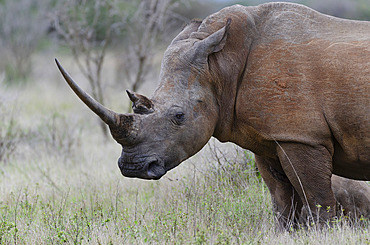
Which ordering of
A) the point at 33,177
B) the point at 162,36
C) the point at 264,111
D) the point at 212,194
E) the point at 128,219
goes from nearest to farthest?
the point at 264,111 → the point at 128,219 → the point at 212,194 → the point at 33,177 → the point at 162,36

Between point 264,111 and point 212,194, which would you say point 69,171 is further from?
point 264,111

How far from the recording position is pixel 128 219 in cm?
573

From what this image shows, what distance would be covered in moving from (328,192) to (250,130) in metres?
0.85

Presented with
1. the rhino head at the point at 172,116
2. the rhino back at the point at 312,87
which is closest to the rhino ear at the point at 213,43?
the rhino head at the point at 172,116

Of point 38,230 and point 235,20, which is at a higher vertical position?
point 235,20

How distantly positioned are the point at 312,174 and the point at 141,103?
156 cm

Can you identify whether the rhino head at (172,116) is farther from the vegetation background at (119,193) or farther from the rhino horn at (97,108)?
the vegetation background at (119,193)

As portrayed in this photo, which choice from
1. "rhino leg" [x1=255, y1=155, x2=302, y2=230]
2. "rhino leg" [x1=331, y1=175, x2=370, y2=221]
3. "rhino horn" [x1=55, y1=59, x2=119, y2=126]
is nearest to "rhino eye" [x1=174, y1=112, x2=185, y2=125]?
"rhino horn" [x1=55, y1=59, x2=119, y2=126]

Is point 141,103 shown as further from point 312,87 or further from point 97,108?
point 312,87

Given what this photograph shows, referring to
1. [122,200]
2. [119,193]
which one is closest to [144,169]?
[122,200]

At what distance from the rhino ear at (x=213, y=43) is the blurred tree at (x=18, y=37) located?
19.9 m

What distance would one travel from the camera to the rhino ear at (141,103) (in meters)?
4.72

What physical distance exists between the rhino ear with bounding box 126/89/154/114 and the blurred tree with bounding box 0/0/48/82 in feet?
A: 65.8

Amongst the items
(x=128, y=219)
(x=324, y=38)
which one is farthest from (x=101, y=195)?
(x=324, y=38)
